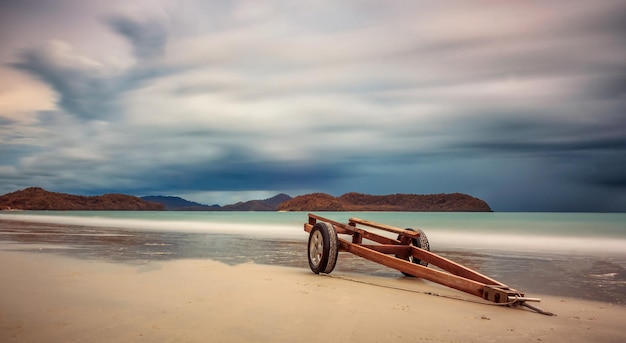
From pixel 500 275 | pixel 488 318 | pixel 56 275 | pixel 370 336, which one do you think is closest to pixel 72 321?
pixel 370 336

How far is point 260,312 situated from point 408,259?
16.5 feet

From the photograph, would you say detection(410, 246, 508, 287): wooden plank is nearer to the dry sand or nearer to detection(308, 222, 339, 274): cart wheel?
the dry sand

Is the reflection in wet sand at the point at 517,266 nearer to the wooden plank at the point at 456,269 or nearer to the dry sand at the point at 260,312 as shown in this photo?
the dry sand at the point at 260,312

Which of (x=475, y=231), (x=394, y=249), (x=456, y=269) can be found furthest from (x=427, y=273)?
(x=475, y=231)

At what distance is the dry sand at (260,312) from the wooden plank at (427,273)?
0.26 metres

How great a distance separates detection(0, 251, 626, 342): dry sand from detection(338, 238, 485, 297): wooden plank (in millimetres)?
256

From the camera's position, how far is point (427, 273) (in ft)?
24.8

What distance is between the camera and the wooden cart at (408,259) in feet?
22.1

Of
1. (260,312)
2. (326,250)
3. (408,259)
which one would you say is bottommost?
(260,312)

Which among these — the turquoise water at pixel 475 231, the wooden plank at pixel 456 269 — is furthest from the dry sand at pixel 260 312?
the turquoise water at pixel 475 231

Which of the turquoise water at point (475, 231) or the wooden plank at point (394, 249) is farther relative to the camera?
the turquoise water at point (475, 231)

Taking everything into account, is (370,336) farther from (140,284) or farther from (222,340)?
(140,284)

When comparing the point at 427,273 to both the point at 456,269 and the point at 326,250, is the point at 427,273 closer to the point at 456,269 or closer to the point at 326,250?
the point at 456,269

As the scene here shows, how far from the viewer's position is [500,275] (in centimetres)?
1051
